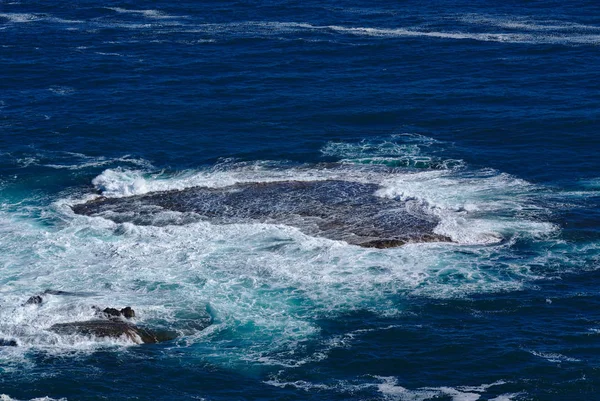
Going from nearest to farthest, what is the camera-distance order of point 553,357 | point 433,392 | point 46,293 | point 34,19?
point 433,392, point 553,357, point 46,293, point 34,19

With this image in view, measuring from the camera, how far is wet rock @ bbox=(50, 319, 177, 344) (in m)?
90.0

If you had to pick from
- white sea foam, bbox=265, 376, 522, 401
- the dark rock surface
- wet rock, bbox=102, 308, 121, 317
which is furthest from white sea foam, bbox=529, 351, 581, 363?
the dark rock surface

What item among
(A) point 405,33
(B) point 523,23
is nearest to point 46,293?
(A) point 405,33

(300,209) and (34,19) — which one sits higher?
(34,19)

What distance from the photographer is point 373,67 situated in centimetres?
16275

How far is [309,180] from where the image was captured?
403 ft

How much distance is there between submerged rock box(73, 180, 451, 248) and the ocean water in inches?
69.6

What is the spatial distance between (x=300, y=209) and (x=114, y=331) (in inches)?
1224

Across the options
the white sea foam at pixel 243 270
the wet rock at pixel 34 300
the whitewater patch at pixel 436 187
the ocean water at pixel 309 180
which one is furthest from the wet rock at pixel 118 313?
the whitewater patch at pixel 436 187

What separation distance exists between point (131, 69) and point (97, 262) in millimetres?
66250

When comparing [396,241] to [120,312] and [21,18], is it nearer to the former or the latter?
[120,312]

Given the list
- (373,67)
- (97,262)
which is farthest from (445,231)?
(373,67)

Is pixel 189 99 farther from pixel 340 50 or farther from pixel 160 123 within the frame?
pixel 340 50

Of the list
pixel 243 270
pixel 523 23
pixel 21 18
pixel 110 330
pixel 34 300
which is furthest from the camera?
pixel 21 18
